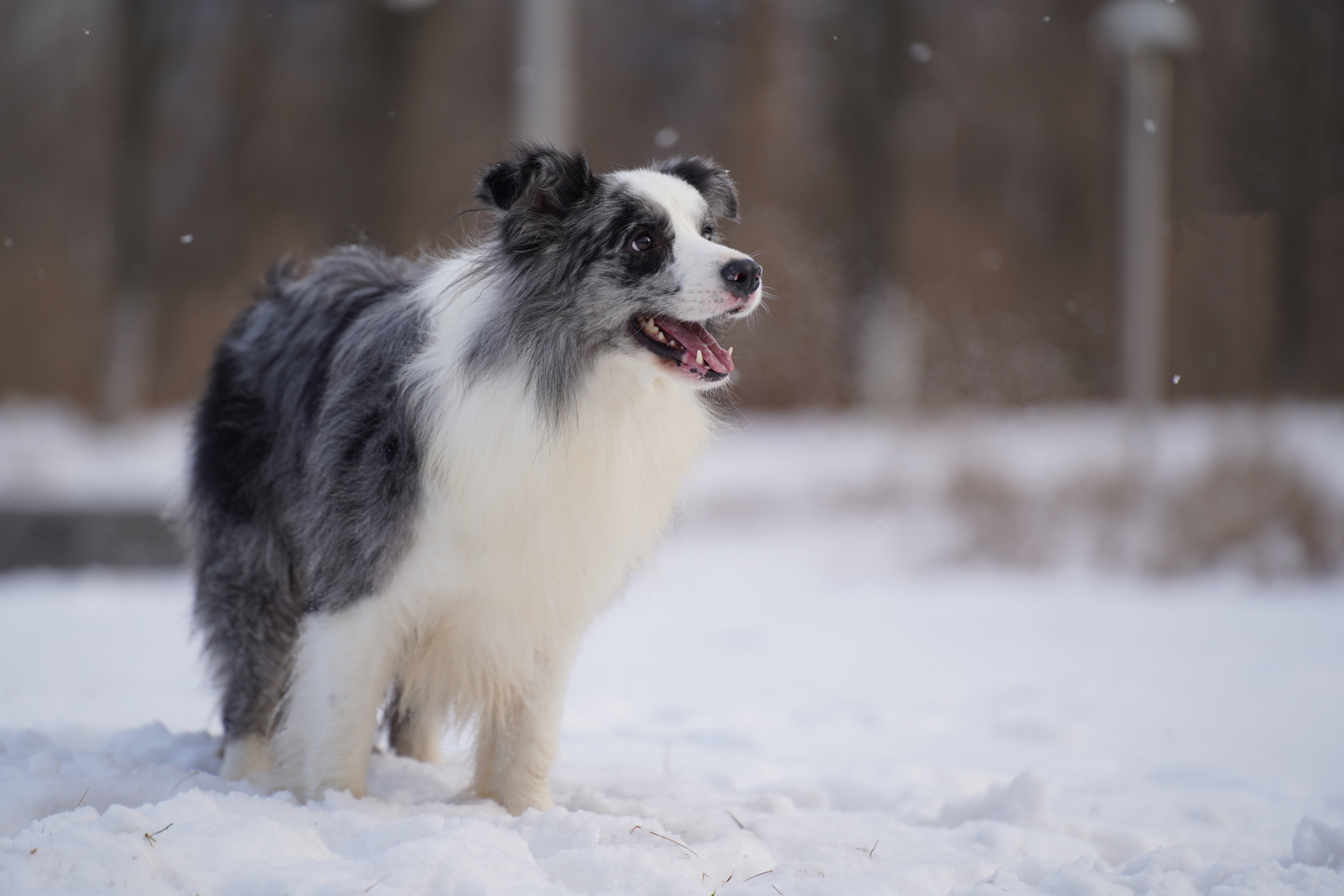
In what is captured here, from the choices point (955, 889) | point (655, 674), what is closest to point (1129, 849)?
point (955, 889)

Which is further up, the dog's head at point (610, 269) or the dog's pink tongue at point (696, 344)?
the dog's head at point (610, 269)

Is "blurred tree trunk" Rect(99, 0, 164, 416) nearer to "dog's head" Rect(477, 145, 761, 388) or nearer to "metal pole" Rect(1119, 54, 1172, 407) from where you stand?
"metal pole" Rect(1119, 54, 1172, 407)

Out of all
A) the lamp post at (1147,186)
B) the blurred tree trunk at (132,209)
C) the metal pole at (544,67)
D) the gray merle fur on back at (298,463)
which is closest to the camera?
the gray merle fur on back at (298,463)

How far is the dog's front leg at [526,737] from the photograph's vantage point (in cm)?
318

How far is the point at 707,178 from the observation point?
3324 mm

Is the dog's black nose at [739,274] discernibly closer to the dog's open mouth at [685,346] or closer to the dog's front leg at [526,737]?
the dog's open mouth at [685,346]

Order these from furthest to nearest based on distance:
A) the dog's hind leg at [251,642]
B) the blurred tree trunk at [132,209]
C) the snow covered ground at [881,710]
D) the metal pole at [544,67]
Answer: the blurred tree trunk at [132,209] < the metal pole at [544,67] < the dog's hind leg at [251,642] < the snow covered ground at [881,710]

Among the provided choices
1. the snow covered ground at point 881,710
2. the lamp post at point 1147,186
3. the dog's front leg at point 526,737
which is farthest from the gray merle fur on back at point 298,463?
the lamp post at point 1147,186

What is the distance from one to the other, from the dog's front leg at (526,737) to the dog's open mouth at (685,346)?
3.14 ft

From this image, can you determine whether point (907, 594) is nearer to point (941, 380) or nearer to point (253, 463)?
point (941, 380)

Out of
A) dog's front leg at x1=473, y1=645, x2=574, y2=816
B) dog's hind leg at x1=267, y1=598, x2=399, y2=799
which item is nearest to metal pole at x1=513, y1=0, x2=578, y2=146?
dog's front leg at x1=473, y1=645, x2=574, y2=816

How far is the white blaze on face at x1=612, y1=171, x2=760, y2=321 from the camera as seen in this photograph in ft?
9.11

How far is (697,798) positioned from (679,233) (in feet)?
5.68

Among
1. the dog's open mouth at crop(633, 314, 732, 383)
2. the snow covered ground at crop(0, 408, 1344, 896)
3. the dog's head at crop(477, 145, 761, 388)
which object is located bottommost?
the snow covered ground at crop(0, 408, 1344, 896)
